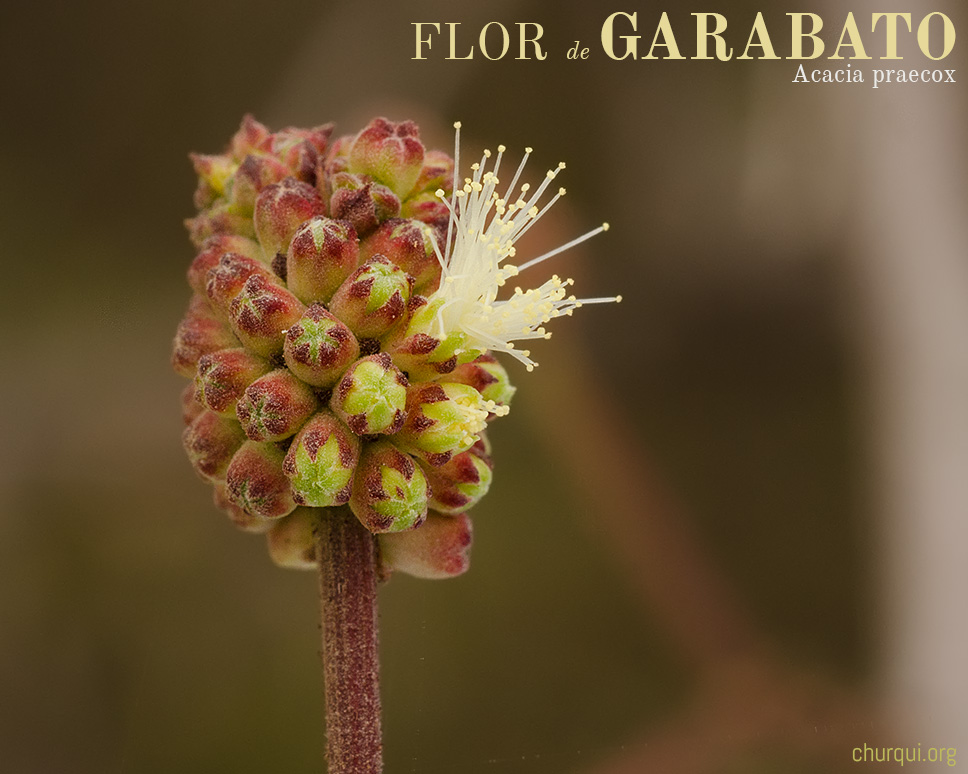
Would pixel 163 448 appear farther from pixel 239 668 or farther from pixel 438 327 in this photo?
pixel 438 327

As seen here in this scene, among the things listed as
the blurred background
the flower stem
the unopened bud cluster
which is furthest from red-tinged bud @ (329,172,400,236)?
→ the blurred background

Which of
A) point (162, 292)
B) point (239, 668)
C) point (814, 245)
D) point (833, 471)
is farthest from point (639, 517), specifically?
point (162, 292)

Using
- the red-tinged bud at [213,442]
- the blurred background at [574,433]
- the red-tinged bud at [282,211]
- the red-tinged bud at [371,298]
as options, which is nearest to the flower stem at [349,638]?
the red-tinged bud at [213,442]

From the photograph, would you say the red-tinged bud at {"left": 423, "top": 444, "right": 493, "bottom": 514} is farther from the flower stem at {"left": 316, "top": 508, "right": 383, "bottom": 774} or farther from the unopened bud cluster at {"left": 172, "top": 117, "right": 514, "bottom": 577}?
the flower stem at {"left": 316, "top": 508, "right": 383, "bottom": 774}

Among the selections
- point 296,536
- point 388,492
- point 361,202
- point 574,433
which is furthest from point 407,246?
point 574,433

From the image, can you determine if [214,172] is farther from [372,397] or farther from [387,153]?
[372,397]

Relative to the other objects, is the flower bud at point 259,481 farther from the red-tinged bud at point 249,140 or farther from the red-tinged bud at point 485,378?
the red-tinged bud at point 249,140
